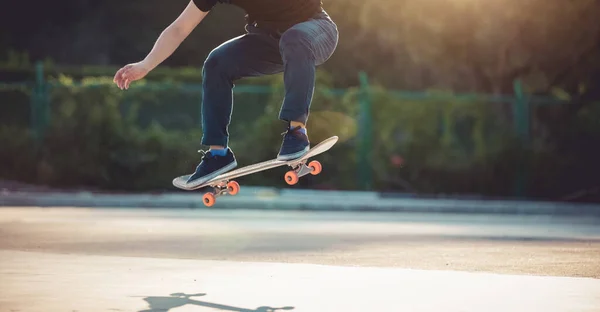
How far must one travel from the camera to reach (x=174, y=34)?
9258 millimetres

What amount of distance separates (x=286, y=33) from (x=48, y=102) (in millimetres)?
17323

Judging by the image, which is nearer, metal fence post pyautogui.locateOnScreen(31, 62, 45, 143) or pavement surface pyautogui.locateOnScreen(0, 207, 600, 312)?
pavement surface pyautogui.locateOnScreen(0, 207, 600, 312)

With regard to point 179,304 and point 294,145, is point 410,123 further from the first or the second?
point 179,304

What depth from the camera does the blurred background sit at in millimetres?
24797

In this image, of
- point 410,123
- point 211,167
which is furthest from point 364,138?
point 211,167

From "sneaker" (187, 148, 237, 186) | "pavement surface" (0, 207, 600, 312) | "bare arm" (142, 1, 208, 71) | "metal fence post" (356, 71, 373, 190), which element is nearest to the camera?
"pavement surface" (0, 207, 600, 312)

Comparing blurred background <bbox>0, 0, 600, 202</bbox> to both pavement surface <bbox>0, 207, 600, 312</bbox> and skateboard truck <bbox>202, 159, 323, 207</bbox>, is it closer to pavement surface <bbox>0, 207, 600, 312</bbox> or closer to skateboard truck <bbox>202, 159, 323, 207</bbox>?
pavement surface <bbox>0, 207, 600, 312</bbox>

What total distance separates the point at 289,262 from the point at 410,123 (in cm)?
1379

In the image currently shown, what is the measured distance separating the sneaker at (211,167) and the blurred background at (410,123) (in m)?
14.2

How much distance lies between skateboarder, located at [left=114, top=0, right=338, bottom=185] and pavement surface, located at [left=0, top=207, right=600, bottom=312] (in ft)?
3.60

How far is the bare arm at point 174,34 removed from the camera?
30.2ft

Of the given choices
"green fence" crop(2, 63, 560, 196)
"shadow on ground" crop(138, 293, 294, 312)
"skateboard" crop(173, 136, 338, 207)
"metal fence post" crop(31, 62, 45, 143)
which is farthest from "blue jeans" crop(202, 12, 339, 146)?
"metal fence post" crop(31, 62, 45, 143)

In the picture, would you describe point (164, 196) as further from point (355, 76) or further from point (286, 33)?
point (286, 33)

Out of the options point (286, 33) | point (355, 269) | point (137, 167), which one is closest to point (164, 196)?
point (137, 167)
